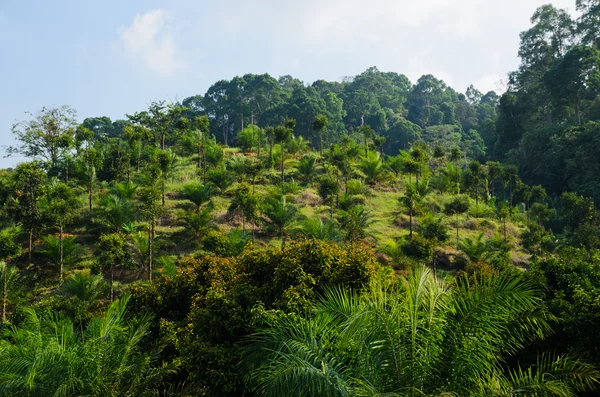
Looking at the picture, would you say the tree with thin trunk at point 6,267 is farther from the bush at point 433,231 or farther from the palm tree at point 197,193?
the bush at point 433,231

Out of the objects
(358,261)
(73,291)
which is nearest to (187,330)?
(358,261)

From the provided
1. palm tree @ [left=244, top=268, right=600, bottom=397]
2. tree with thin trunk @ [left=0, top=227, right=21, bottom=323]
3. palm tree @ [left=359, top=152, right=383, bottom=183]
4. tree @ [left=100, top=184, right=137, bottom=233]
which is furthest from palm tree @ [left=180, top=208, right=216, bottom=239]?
palm tree @ [left=244, top=268, right=600, bottom=397]

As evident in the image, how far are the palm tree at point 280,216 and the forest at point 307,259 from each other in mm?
95

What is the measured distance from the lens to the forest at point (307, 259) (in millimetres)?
4723

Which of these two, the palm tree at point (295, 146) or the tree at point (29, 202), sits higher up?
the palm tree at point (295, 146)

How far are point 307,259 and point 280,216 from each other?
1385 centimetres

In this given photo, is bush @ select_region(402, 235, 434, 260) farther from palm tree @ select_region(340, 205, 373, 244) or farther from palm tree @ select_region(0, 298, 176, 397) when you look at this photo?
palm tree @ select_region(0, 298, 176, 397)

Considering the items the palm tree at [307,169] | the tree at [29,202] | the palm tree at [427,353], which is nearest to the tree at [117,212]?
the tree at [29,202]

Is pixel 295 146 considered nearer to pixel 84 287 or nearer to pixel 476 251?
pixel 476 251

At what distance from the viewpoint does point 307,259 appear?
7473 millimetres

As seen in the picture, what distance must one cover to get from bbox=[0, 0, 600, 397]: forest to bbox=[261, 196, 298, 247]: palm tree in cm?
9

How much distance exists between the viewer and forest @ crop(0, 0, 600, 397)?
15.5ft

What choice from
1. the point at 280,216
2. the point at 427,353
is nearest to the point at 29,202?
the point at 280,216

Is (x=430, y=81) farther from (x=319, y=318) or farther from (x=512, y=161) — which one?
(x=319, y=318)
